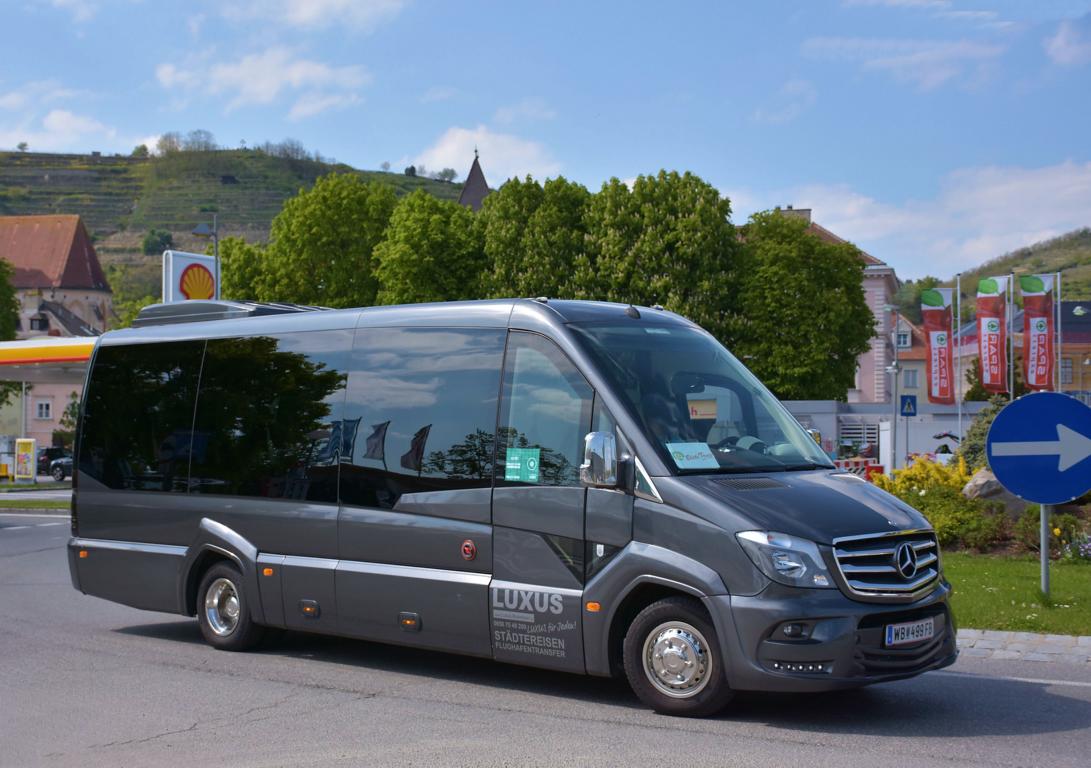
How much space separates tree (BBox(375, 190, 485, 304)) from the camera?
56.0 meters

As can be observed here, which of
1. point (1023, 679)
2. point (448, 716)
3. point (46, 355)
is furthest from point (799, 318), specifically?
point (448, 716)

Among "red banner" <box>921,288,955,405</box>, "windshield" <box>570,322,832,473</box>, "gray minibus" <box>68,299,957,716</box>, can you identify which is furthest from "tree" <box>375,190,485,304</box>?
"windshield" <box>570,322,832,473</box>

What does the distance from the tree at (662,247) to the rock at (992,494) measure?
119 feet

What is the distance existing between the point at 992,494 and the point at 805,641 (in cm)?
1086

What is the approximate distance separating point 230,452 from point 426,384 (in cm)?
235

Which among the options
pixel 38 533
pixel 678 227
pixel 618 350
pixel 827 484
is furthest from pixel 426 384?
pixel 678 227

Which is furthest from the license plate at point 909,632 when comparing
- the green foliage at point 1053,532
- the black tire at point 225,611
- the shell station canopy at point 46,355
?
the shell station canopy at point 46,355

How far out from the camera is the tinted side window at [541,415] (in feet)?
27.8

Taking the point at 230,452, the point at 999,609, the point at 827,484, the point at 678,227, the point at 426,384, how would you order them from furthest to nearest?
1. the point at 678,227
2. the point at 999,609
3. the point at 230,452
4. the point at 426,384
5. the point at 827,484

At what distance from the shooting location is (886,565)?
299 inches

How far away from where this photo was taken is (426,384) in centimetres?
955

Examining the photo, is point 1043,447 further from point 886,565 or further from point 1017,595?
point 886,565

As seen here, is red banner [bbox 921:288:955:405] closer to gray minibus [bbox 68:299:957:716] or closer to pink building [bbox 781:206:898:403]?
pink building [bbox 781:206:898:403]

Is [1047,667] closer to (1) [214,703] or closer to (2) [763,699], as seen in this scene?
(2) [763,699]
